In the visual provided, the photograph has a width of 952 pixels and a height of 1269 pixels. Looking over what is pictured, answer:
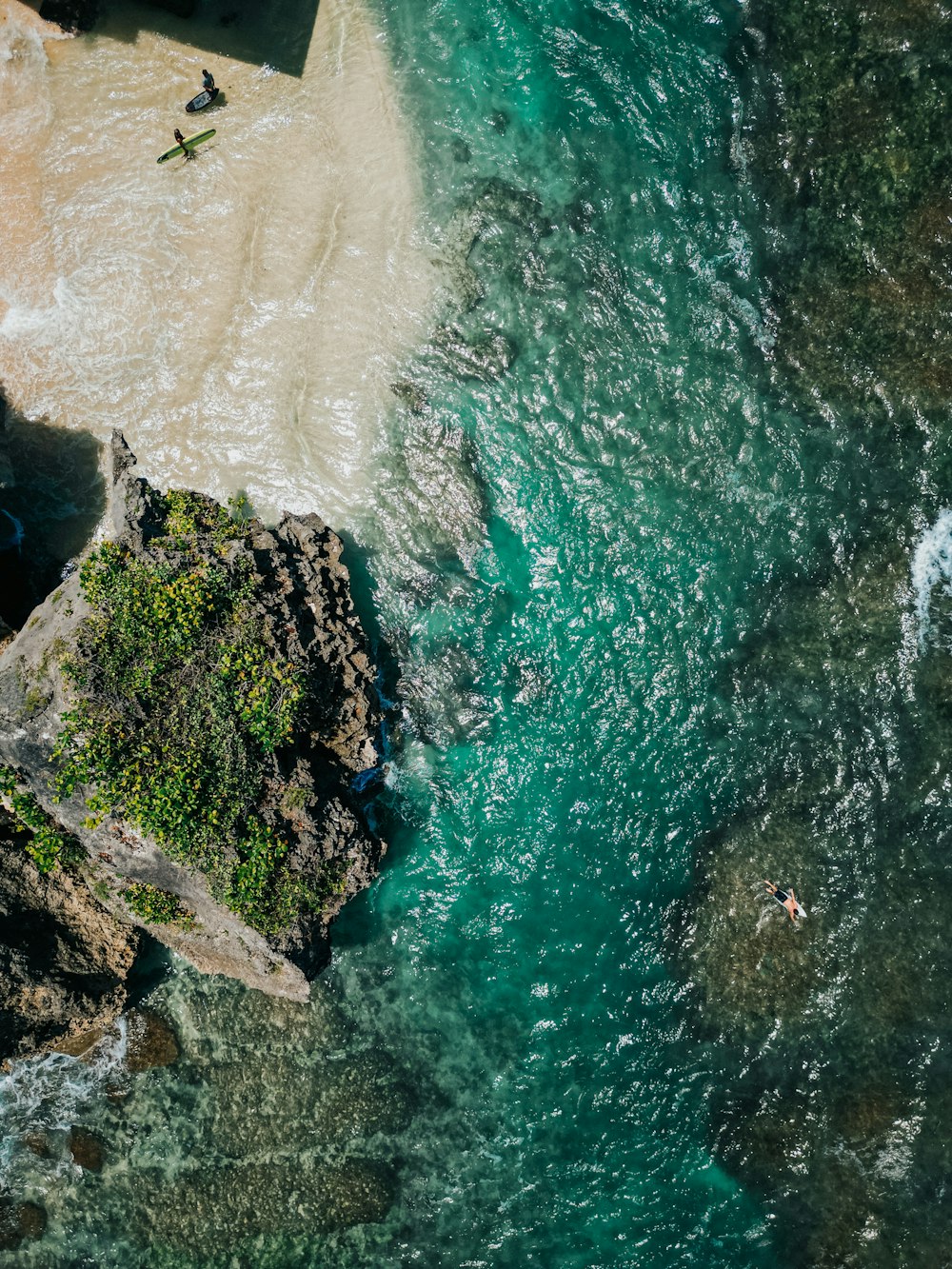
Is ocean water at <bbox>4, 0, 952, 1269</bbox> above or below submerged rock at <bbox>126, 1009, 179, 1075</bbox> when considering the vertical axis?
above

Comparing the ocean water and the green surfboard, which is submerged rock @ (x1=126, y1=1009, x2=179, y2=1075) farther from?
the green surfboard

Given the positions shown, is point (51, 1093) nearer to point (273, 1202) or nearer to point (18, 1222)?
point (18, 1222)

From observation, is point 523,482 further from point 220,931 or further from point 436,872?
point 220,931

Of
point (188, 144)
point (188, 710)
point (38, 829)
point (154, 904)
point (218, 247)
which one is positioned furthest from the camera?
point (218, 247)

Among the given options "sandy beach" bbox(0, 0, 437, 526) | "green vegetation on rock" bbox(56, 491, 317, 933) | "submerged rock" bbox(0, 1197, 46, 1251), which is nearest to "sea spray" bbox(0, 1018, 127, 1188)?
"submerged rock" bbox(0, 1197, 46, 1251)

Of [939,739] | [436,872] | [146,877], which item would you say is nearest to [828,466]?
[939,739]

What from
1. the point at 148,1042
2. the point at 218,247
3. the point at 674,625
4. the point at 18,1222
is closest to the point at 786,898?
the point at 674,625
